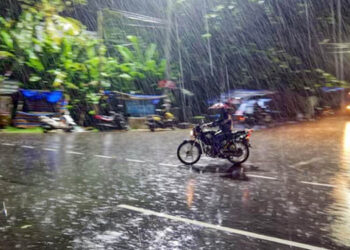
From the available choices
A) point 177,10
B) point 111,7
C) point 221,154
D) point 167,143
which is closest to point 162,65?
point 177,10

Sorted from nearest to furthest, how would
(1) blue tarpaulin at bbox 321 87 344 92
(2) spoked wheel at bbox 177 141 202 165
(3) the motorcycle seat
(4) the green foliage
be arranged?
(2) spoked wheel at bbox 177 141 202 165 → (3) the motorcycle seat → (4) the green foliage → (1) blue tarpaulin at bbox 321 87 344 92

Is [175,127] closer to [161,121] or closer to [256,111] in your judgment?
[161,121]

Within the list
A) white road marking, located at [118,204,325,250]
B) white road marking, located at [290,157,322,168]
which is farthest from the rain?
white road marking, located at [290,157,322,168]

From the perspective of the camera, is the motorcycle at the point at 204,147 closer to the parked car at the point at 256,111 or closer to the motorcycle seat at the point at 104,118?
the motorcycle seat at the point at 104,118

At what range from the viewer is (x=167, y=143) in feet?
49.9

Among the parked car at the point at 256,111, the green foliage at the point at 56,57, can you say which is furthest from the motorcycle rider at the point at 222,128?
the green foliage at the point at 56,57

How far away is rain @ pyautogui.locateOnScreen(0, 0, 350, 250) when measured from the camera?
569 cm

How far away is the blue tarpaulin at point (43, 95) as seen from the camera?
20234mm

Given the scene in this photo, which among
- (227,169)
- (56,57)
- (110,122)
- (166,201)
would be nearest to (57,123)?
(110,122)

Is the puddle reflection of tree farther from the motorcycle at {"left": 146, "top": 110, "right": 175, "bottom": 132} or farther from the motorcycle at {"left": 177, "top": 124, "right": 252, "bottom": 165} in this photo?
the motorcycle at {"left": 146, "top": 110, "right": 175, "bottom": 132}

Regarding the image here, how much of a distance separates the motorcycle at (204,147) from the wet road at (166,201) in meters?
0.26

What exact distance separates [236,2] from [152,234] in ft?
72.6

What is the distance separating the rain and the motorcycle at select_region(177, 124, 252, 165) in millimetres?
31

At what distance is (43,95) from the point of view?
20422 millimetres
